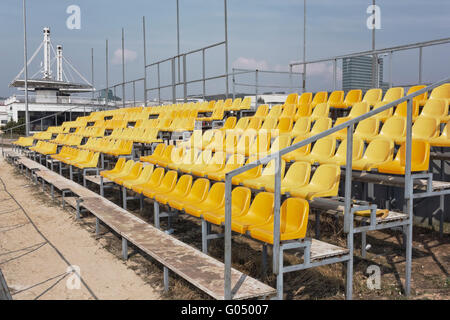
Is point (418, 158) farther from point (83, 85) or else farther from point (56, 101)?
point (83, 85)

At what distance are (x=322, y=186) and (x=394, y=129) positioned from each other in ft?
5.32

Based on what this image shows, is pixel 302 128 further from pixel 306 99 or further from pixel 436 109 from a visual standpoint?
pixel 306 99

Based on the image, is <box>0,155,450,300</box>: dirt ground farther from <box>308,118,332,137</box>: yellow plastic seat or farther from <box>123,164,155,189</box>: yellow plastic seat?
<box>308,118,332,137</box>: yellow plastic seat

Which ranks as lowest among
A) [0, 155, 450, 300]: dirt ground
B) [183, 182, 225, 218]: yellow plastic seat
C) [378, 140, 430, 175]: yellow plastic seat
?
[0, 155, 450, 300]: dirt ground

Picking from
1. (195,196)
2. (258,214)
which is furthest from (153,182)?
(258,214)

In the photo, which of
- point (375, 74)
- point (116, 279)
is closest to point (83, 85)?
point (375, 74)

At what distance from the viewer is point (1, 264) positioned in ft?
14.9

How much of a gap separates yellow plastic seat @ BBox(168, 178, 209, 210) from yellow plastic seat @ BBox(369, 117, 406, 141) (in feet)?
7.11

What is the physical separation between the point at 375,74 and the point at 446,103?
10.2 ft

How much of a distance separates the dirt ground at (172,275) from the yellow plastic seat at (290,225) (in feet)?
0.85

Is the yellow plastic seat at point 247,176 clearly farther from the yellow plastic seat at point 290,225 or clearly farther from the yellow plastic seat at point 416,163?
the yellow plastic seat at point 416,163

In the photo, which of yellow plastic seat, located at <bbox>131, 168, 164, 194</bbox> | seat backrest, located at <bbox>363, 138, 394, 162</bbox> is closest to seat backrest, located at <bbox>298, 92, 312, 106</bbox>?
yellow plastic seat, located at <bbox>131, 168, 164, 194</bbox>

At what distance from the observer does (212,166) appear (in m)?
6.09

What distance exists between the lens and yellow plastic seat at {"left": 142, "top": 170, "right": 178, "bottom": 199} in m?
5.54
